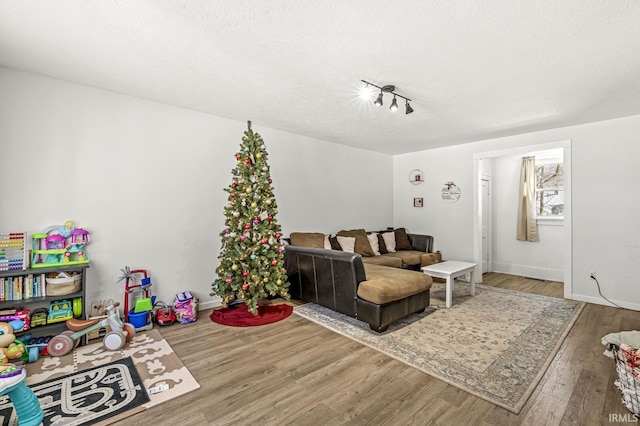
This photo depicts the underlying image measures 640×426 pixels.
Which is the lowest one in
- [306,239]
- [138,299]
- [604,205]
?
[138,299]

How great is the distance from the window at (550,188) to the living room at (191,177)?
1.53m

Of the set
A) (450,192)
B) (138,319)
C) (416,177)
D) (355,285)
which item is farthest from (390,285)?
(416,177)

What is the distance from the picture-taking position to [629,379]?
2045 mm

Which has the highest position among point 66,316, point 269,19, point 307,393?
point 269,19

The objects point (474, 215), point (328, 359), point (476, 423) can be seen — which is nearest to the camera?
point (476, 423)

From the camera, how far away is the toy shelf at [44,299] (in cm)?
265

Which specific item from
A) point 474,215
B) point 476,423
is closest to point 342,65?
point 476,423

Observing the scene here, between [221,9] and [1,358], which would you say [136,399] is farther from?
[221,9]

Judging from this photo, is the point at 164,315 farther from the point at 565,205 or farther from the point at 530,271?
the point at 530,271

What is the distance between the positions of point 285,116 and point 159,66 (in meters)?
1.69

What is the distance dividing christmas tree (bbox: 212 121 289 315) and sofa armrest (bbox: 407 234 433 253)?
3313 millimetres

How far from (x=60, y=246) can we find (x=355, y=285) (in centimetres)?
307

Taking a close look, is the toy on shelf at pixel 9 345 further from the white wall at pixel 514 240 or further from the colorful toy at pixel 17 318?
the white wall at pixel 514 240

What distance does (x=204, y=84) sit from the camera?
309 centimetres
